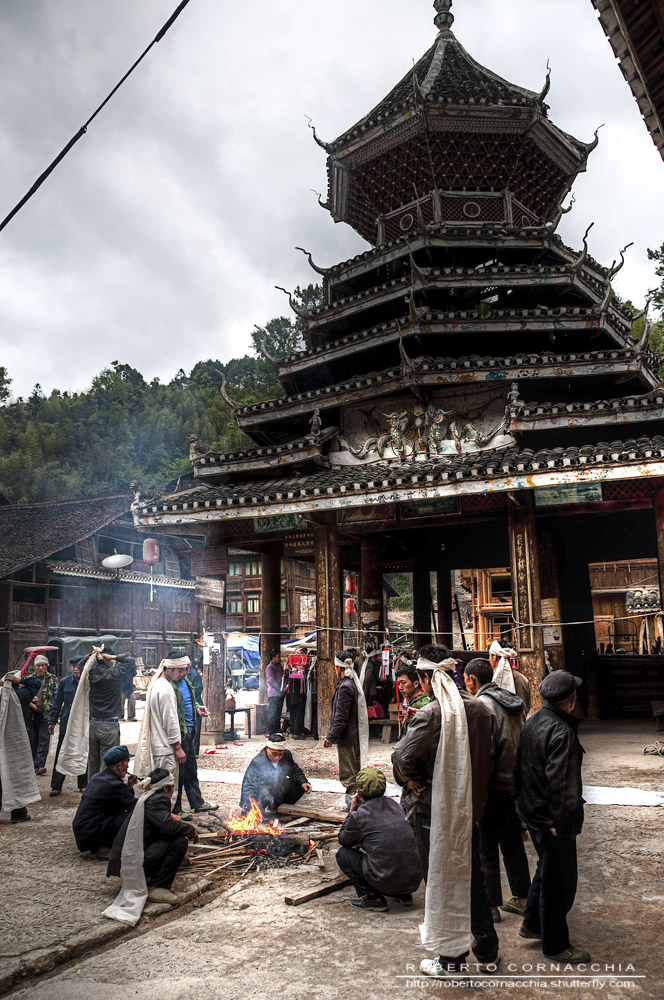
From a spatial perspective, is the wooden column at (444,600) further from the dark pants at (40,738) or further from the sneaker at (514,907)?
the sneaker at (514,907)

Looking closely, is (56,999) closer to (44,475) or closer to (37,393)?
(44,475)

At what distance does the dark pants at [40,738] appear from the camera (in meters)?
10.5

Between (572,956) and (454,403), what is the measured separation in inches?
471

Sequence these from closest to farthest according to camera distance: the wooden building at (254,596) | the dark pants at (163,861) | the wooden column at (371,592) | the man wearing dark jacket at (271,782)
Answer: the dark pants at (163,861) → the man wearing dark jacket at (271,782) → the wooden column at (371,592) → the wooden building at (254,596)

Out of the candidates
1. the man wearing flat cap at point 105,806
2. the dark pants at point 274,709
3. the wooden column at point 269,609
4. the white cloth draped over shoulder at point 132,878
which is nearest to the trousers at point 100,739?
the man wearing flat cap at point 105,806

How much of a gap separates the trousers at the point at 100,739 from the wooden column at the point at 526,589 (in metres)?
6.72

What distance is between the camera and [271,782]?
7578 millimetres

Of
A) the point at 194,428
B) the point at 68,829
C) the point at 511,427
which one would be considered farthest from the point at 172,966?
the point at 194,428

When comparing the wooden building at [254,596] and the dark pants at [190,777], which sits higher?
the wooden building at [254,596]

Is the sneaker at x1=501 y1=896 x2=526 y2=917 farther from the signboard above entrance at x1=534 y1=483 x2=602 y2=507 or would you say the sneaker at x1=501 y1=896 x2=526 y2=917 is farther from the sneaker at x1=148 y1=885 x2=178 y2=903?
the signboard above entrance at x1=534 y1=483 x2=602 y2=507

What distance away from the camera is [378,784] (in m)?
5.39

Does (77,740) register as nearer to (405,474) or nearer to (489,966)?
(405,474)

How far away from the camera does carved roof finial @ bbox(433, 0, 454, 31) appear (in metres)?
19.5

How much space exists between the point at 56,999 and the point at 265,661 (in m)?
11.5
